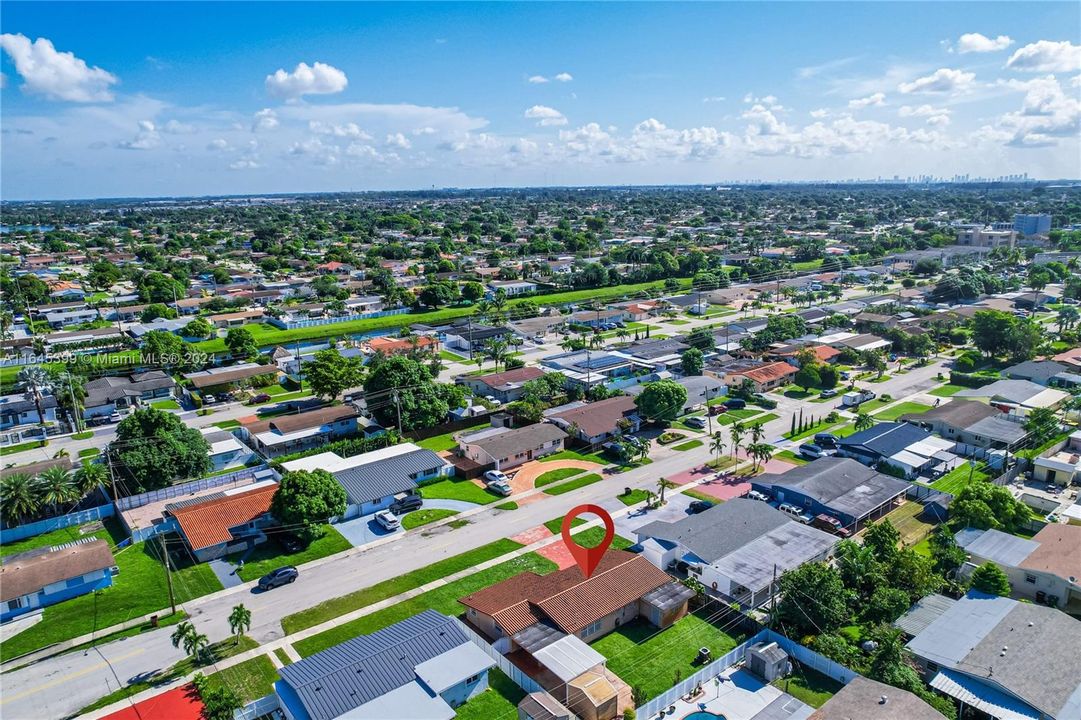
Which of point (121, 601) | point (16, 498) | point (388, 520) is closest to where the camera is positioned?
point (121, 601)

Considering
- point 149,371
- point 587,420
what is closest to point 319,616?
point 587,420

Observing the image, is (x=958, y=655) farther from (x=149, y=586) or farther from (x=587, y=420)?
(x=149, y=586)

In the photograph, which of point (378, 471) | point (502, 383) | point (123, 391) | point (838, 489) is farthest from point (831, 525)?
point (123, 391)

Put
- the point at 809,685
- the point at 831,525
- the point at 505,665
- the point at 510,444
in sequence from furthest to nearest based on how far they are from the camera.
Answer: the point at 510,444 < the point at 831,525 < the point at 505,665 < the point at 809,685

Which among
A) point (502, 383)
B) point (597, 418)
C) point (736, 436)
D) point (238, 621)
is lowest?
point (238, 621)

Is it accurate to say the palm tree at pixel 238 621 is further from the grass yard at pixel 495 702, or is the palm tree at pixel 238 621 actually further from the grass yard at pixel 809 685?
the grass yard at pixel 809 685

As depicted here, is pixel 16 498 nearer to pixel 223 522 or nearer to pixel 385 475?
pixel 223 522

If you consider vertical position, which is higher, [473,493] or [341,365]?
[341,365]
